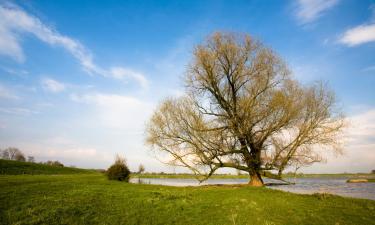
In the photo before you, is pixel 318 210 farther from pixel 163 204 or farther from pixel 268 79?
pixel 268 79

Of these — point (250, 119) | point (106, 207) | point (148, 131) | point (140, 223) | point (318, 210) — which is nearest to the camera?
point (140, 223)

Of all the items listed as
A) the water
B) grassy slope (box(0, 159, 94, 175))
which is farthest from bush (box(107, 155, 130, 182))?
grassy slope (box(0, 159, 94, 175))

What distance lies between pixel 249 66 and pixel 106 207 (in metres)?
18.9

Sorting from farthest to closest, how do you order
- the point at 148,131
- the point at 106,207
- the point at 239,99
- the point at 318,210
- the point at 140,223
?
the point at 148,131
the point at 239,99
the point at 318,210
the point at 106,207
the point at 140,223

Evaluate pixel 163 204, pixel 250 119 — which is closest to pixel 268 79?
pixel 250 119

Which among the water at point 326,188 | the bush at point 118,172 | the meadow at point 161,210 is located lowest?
the water at point 326,188

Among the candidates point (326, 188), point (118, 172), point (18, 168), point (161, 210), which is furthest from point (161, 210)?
point (18, 168)

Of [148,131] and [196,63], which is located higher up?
[196,63]

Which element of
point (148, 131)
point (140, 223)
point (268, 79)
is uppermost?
point (268, 79)

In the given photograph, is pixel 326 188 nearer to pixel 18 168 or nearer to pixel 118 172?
pixel 118 172

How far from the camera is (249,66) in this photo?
87.1 feet

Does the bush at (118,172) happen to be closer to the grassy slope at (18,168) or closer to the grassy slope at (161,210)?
the grassy slope at (18,168)

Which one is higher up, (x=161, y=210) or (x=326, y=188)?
(x=161, y=210)

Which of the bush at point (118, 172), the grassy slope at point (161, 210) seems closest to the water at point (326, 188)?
the bush at point (118, 172)
